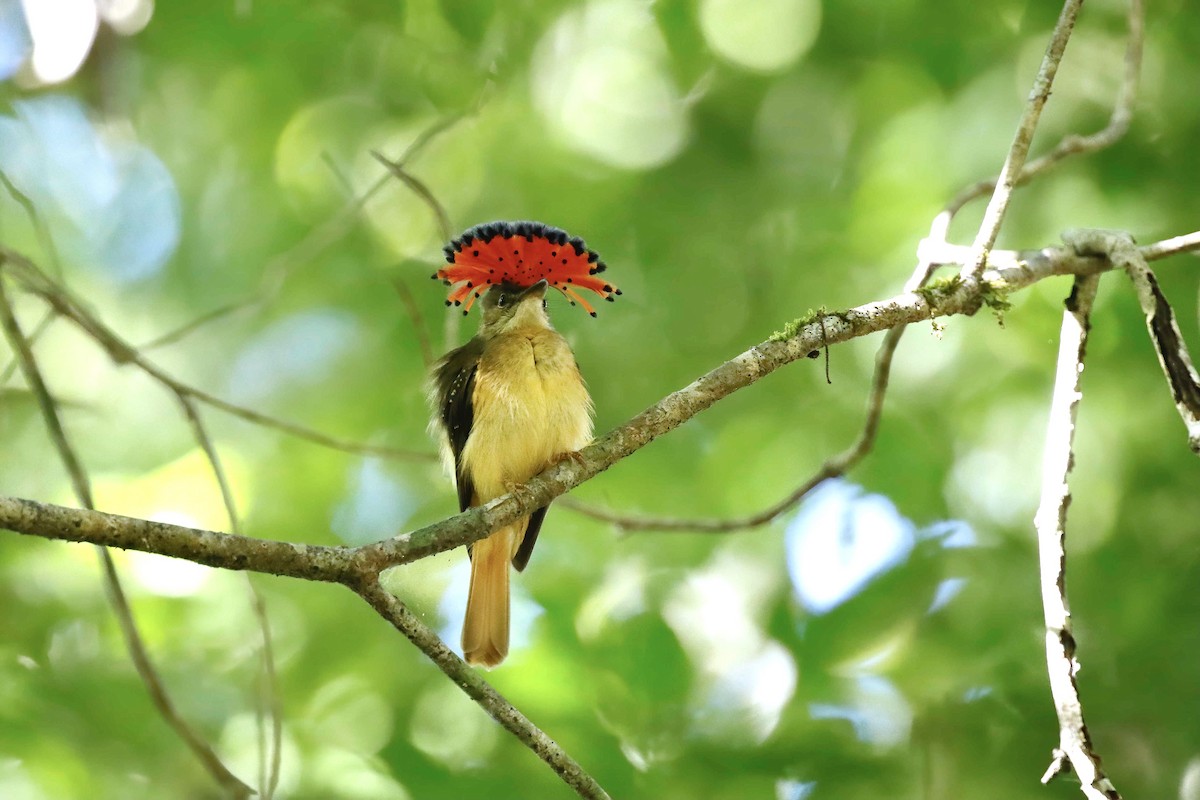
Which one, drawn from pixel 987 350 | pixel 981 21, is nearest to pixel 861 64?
pixel 981 21

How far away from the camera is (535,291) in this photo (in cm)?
473

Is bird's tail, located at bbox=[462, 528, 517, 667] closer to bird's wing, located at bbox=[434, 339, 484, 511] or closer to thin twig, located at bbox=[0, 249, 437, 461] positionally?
bird's wing, located at bbox=[434, 339, 484, 511]

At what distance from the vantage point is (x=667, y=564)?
225 inches

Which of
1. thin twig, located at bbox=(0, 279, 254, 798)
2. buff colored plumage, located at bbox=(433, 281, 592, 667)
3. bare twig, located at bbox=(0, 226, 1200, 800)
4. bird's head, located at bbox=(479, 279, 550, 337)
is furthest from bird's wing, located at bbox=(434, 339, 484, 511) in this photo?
thin twig, located at bbox=(0, 279, 254, 798)

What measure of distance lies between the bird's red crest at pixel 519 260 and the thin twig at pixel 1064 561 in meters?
1.61

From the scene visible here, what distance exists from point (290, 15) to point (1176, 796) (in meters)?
5.59

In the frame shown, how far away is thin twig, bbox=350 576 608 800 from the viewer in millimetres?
2562

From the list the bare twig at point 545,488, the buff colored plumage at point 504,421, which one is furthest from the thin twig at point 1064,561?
the buff colored plumage at point 504,421

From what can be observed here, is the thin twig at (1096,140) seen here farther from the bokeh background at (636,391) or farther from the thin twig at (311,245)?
the thin twig at (311,245)

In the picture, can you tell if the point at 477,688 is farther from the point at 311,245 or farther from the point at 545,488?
the point at 311,245

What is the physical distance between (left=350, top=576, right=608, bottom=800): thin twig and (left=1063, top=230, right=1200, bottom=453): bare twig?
1.56 m

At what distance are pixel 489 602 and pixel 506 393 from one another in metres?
Result: 0.85

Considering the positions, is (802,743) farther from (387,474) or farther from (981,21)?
(981,21)

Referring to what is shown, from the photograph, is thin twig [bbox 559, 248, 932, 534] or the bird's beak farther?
the bird's beak
